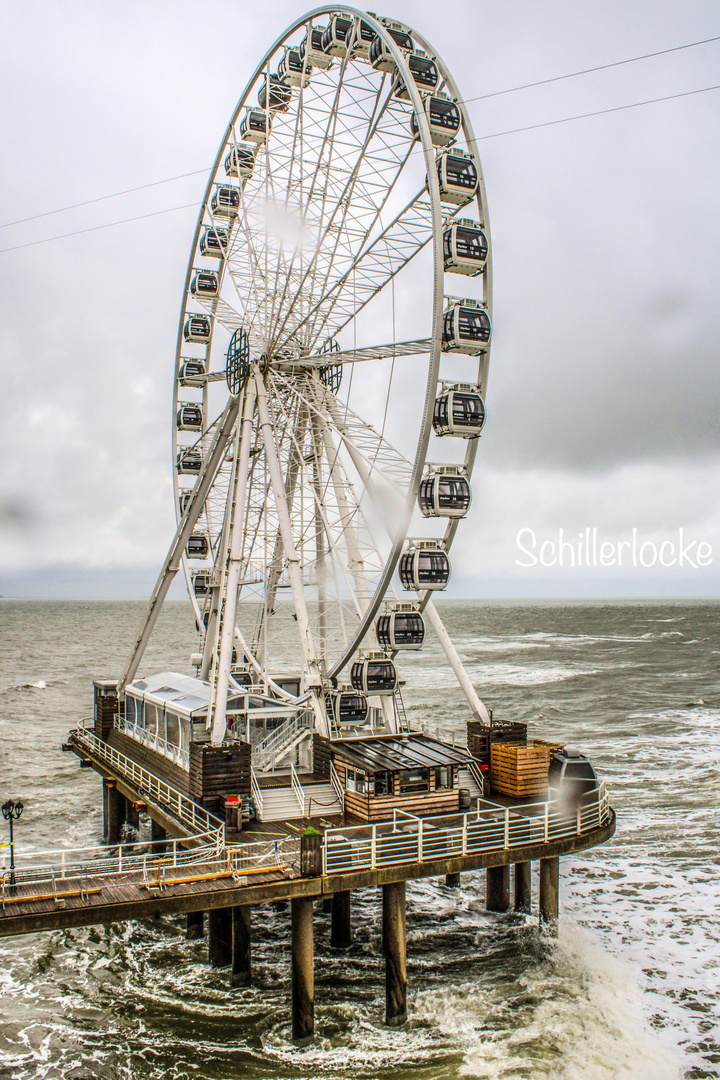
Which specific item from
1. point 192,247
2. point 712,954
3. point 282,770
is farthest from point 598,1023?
point 192,247

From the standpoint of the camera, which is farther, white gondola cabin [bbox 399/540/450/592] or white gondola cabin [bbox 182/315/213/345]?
white gondola cabin [bbox 182/315/213/345]

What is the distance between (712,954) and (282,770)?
1278cm

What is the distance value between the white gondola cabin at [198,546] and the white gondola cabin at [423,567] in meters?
15.8

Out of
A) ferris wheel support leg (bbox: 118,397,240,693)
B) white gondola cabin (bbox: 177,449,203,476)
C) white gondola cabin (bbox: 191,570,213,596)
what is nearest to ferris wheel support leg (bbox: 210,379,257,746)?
ferris wheel support leg (bbox: 118,397,240,693)

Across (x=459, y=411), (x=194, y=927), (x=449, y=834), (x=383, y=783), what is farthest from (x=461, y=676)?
(x=194, y=927)

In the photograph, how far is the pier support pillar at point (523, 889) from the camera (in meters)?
24.7

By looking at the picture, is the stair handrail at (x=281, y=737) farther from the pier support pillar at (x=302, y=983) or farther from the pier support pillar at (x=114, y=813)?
the pier support pillar at (x=302, y=983)

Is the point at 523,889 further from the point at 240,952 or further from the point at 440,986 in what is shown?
the point at 240,952

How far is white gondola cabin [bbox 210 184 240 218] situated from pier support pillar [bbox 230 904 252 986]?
26.0 metres

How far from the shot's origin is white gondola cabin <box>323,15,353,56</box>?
91.3ft

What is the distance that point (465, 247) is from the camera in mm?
24656

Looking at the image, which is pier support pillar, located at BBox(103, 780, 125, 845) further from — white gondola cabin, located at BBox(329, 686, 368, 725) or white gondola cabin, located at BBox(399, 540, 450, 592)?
white gondola cabin, located at BBox(399, 540, 450, 592)

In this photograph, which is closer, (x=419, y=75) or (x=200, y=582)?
(x=419, y=75)

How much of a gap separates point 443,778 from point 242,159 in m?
24.4
